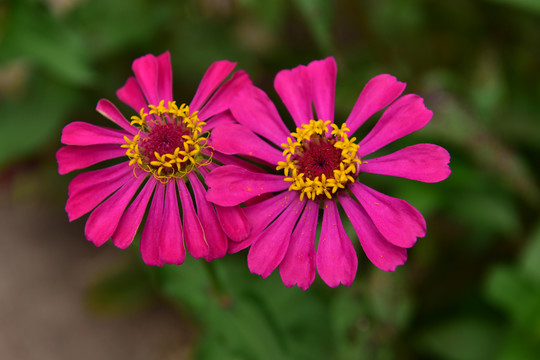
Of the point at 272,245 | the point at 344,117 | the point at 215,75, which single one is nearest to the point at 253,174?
the point at 272,245

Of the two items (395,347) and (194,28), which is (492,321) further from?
(194,28)

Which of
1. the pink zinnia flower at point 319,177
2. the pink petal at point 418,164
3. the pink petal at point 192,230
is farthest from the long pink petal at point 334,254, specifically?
the pink petal at point 192,230

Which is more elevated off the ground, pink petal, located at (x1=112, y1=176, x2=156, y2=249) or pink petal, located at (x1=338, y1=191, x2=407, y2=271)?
pink petal, located at (x1=112, y1=176, x2=156, y2=249)

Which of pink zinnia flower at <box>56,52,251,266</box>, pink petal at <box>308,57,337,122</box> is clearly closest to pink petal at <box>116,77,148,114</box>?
pink zinnia flower at <box>56,52,251,266</box>

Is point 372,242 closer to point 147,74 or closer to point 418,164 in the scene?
point 418,164

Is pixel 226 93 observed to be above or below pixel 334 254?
above

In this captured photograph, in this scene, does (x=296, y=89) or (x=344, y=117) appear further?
(x=344, y=117)

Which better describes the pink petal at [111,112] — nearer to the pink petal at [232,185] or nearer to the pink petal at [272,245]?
the pink petal at [232,185]

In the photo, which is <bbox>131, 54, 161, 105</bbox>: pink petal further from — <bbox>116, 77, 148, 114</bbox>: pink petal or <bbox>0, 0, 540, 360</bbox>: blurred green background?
<bbox>0, 0, 540, 360</bbox>: blurred green background
